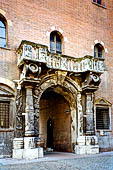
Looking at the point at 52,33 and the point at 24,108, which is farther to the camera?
the point at 52,33

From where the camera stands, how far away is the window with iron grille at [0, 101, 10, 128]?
11691mm

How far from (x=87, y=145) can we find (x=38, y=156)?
3.13m

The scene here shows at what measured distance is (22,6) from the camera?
13234 millimetres

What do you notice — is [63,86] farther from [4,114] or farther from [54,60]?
[4,114]

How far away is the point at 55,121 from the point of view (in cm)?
1705

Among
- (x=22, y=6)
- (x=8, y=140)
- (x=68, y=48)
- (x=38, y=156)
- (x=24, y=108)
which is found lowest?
(x=38, y=156)

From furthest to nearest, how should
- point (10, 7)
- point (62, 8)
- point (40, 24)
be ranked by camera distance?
point (62, 8)
point (40, 24)
point (10, 7)

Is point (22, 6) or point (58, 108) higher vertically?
point (22, 6)

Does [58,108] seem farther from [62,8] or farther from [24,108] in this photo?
[62,8]

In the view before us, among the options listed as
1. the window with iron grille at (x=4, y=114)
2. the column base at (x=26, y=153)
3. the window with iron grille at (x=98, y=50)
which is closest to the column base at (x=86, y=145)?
the column base at (x=26, y=153)

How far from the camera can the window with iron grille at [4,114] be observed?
1169 centimetres

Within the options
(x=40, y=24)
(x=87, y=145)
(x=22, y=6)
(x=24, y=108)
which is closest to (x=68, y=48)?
(x=40, y=24)

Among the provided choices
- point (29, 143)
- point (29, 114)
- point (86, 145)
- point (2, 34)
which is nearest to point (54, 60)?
point (2, 34)

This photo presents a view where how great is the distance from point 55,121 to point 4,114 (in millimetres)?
5959
